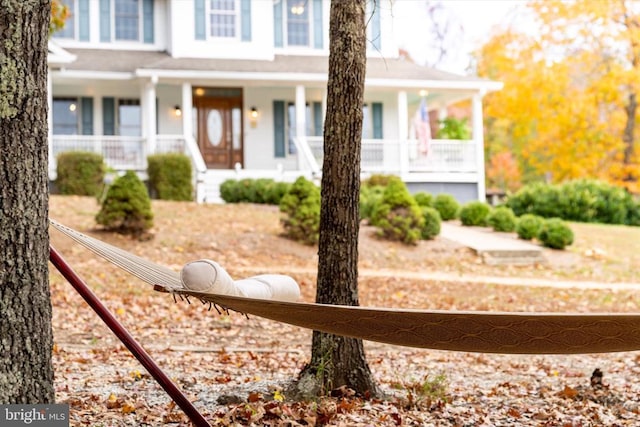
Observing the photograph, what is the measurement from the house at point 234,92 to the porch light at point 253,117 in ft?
0.08

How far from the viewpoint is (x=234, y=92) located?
65.4 ft

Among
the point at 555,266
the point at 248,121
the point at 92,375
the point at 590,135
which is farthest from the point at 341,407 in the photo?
the point at 590,135

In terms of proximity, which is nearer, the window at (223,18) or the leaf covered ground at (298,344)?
the leaf covered ground at (298,344)

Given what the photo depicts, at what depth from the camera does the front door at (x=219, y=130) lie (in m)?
19.8

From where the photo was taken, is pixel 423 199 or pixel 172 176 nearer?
pixel 423 199

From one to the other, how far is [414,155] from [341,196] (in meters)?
14.9

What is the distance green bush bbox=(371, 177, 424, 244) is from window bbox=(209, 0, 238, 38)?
25.6 feet

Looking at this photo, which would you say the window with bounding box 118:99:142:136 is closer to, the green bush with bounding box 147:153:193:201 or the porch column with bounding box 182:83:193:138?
the porch column with bounding box 182:83:193:138

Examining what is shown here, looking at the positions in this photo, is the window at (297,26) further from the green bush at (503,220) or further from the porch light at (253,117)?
the green bush at (503,220)

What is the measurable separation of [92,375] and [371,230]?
30.1ft

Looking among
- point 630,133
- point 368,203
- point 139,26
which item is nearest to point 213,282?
point 368,203

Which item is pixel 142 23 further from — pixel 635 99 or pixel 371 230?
pixel 635 99

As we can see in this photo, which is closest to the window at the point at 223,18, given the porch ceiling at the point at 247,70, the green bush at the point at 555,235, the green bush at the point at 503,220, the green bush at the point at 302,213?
the porch ceiling at the point at 247,70

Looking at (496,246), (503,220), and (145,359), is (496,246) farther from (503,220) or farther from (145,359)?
(145,359)
